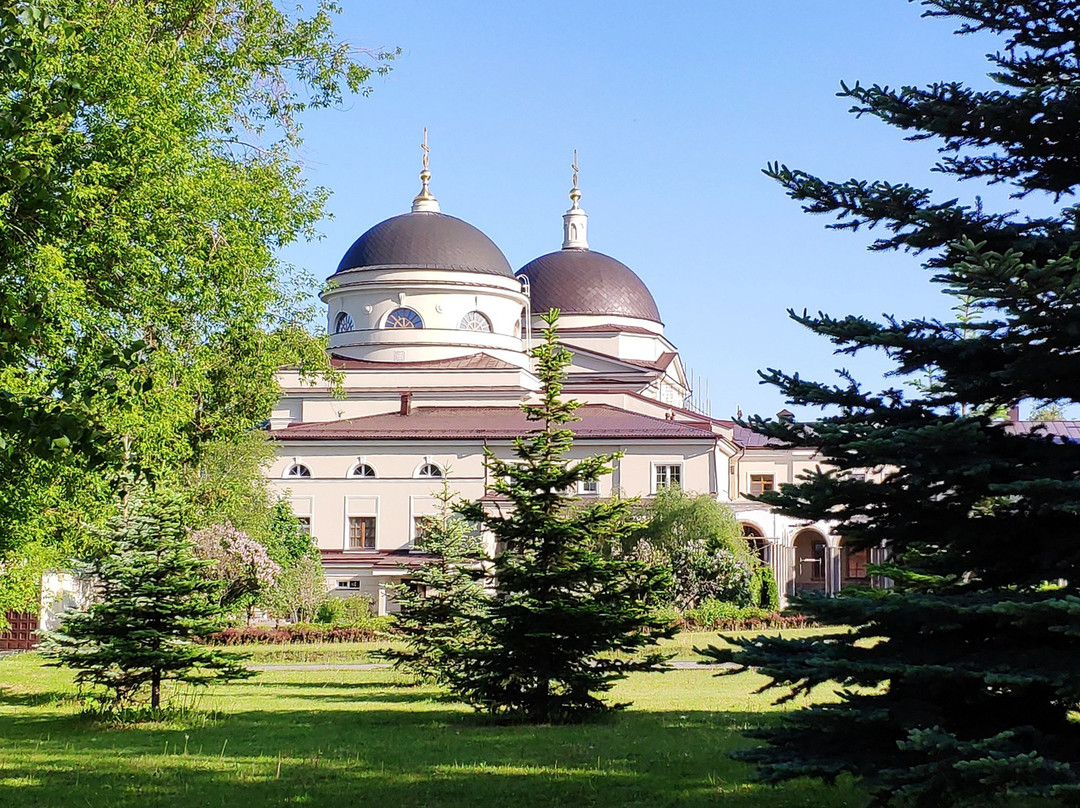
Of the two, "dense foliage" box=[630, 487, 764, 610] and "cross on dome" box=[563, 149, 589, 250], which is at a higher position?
"cross on dome" box=[563, 149, 589, 250]

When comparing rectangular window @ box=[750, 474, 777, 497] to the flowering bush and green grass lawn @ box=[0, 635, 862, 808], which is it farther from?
green grass lawn @ box=[0, 635, 862, 808]

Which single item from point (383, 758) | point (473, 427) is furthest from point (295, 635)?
point (383, 758)

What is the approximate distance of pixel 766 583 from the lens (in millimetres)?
43062

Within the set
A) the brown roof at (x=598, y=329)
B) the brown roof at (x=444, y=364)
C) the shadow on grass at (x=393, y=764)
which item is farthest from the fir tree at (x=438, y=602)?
the brown roof at (x=598, y=329)

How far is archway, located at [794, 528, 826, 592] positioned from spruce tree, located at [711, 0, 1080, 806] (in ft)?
152

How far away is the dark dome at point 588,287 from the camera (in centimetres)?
6462

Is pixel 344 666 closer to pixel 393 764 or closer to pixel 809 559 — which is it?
pixel 393 764

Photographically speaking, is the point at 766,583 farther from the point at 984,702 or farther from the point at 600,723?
the point at 984,702

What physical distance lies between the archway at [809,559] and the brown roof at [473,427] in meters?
9.50

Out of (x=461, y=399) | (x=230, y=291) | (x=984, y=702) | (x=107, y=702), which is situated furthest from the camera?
(x=461, y=399)

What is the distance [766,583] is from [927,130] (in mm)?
36165

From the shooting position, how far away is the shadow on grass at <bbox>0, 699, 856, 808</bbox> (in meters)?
9.84

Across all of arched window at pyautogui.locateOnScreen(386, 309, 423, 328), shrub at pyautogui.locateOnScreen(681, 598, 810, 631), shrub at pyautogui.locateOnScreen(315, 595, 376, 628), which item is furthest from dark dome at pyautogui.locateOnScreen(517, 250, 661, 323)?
shrub at pyautogui.locateOnScreen(681, 598, 810, 631)

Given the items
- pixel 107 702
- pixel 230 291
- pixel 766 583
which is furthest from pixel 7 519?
pixel 766 583
